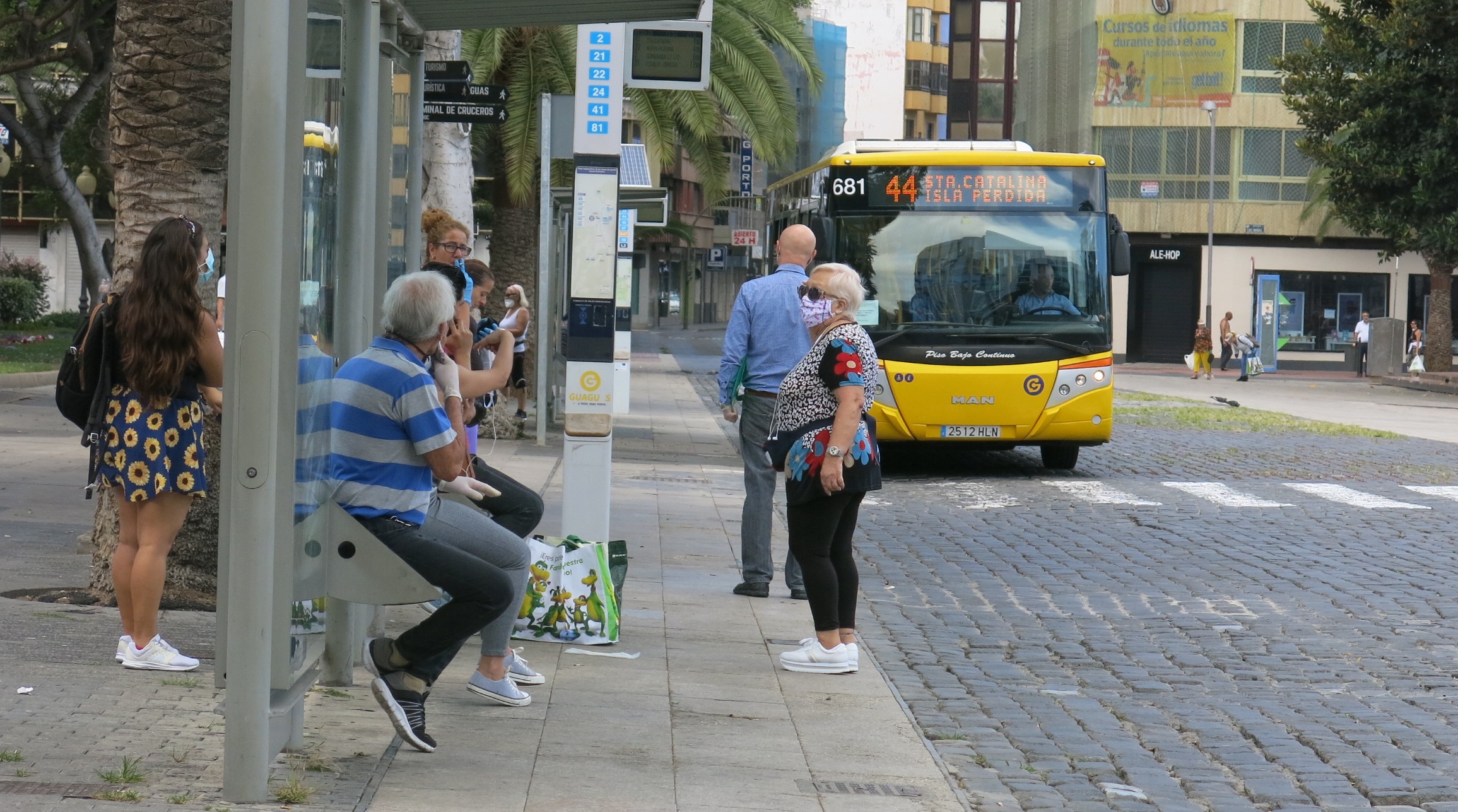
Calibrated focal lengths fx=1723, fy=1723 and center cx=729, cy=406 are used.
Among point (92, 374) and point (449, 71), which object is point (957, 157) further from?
point (92, 374)

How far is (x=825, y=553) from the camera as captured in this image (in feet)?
24.1

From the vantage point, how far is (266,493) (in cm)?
464

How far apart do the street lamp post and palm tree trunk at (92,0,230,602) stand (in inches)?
1825

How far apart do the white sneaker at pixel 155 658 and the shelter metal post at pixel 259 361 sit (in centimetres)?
182

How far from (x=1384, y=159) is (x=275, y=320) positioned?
123 ft

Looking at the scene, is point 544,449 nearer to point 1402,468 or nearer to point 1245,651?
point 1402,468

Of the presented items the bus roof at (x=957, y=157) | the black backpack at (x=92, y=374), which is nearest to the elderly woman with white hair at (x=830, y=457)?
the black backpack at (x=92, y=374)

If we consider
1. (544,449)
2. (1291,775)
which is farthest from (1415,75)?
(1291,775)

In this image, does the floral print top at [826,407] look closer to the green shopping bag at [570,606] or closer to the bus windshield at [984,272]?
the green shopping bag at [570,606]

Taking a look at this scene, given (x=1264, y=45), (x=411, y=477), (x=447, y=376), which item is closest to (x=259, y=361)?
(x=411, y=477)

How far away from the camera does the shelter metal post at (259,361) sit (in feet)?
14.8

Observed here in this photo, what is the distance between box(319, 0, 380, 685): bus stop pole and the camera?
5.75 m

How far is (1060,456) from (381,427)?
13219 millimetres

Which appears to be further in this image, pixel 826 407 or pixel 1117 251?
pixel 1117 251
